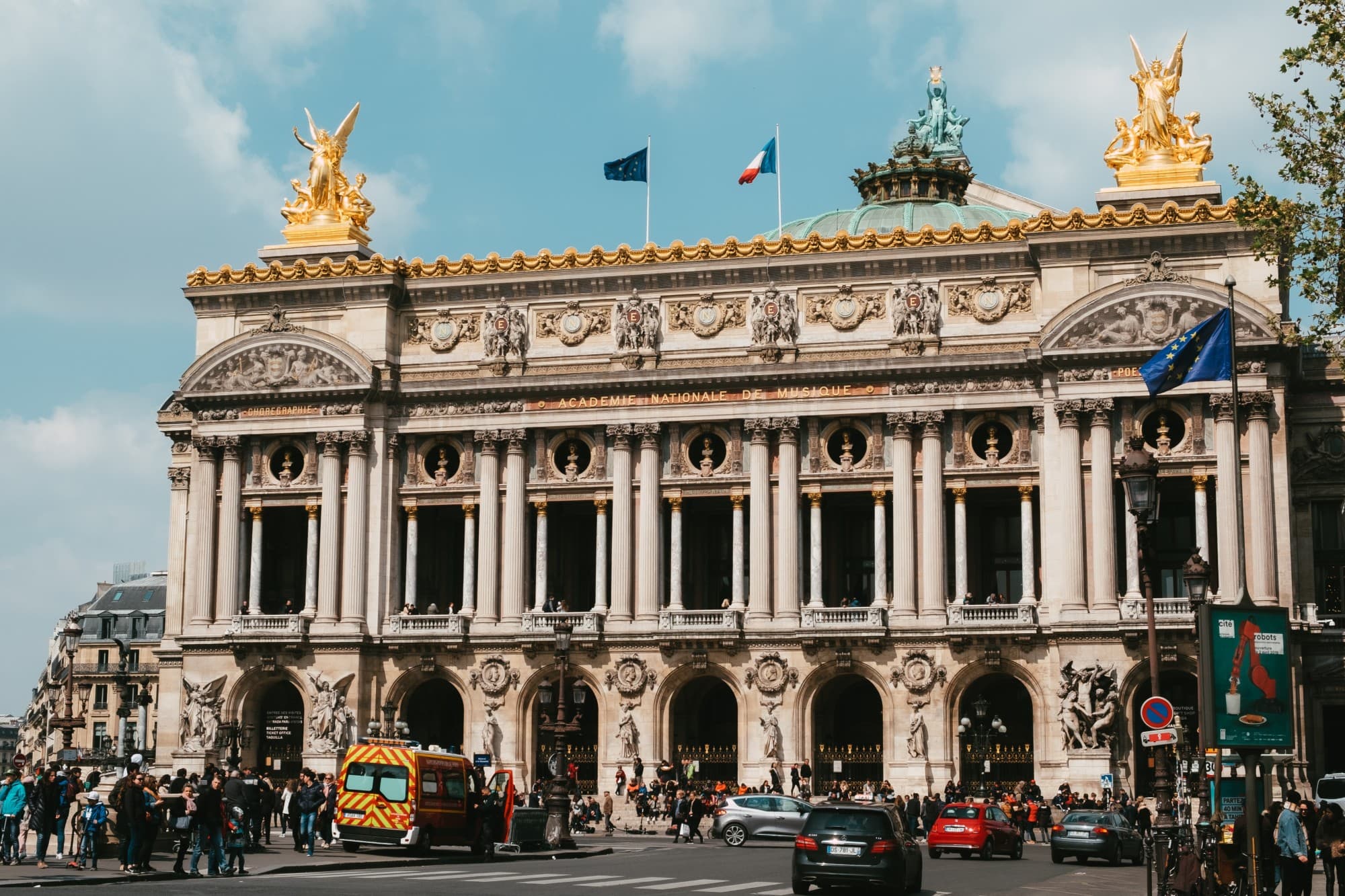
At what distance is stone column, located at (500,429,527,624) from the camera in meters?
70.1

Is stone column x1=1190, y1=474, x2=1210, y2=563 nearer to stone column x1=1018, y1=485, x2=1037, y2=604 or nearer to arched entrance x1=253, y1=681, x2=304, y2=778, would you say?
stone column x1=1018, y1=485, x2=1037, y2=604

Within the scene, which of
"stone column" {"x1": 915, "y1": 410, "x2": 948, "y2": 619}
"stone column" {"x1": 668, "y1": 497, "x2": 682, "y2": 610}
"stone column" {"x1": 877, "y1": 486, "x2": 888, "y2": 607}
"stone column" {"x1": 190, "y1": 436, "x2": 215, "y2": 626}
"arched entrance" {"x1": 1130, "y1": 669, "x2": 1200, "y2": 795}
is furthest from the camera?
"stone column" {"x1": 190, "y1": 436, "x2": 215, "y2": 626}

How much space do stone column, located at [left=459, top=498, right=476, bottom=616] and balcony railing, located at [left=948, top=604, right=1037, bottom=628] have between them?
1808 cm

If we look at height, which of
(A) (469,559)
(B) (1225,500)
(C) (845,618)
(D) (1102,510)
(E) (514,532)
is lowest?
(C) (845,618)

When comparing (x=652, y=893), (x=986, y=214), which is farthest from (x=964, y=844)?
(x=986, y=214)

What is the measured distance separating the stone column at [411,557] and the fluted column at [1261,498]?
30225mm

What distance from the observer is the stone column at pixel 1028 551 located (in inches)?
2589

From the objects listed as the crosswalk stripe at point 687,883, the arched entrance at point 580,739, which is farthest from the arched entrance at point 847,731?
the crosswalk stripe at point 687,883

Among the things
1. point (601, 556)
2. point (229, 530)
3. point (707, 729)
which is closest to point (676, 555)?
point (601, 556)

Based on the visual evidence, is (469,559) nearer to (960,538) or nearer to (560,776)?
(960,538)

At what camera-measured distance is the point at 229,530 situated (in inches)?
2857

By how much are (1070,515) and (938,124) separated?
127ft

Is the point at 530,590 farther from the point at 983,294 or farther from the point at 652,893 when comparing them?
the point at 652,893

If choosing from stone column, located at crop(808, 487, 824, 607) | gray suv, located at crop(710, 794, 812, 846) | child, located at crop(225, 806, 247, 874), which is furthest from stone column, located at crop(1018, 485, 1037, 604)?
child, located at crop(225, 806, 247, 874)
